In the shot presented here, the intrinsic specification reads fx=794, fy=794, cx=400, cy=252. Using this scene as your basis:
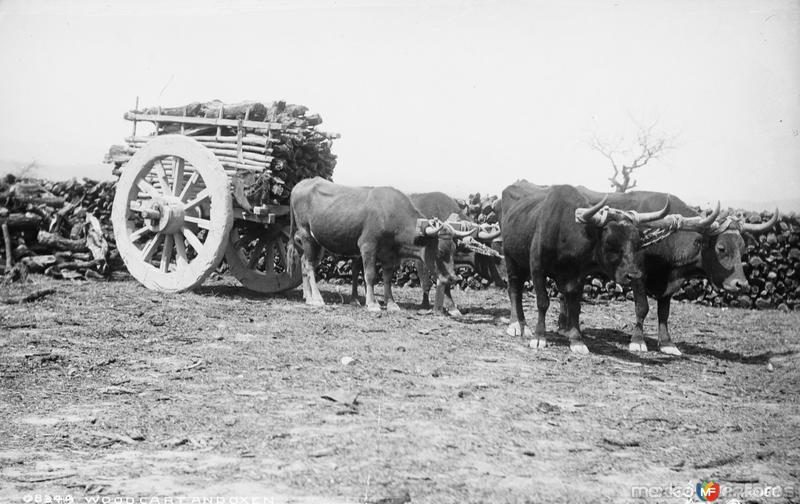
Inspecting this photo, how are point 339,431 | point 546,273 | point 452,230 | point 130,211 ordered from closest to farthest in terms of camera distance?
point 339,431, point 546,273, point 452,230, point 130,211

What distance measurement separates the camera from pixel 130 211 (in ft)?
38.7

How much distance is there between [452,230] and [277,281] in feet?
10.7

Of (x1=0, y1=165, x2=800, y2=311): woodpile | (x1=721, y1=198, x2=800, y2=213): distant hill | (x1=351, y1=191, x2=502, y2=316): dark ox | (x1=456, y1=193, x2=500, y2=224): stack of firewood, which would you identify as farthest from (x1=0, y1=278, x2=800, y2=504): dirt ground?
(x1=456, y1=193, x2=500, y2=224): stack of firewood

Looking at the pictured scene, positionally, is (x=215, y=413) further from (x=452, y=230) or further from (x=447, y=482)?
(x=452, y=230)

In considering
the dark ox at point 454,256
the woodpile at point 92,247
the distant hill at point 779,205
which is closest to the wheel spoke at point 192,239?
the dark ox at point 454,256

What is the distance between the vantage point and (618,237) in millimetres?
8883

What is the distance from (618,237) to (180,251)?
6056 millimetres

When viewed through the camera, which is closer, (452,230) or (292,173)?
(452,230)

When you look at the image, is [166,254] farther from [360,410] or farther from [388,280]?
[360,410]

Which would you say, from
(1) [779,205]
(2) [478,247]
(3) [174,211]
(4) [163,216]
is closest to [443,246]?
(2) [478,247]

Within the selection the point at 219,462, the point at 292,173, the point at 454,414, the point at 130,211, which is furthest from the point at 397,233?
the point at 219,462

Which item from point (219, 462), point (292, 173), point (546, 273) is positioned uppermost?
point (292, 173)

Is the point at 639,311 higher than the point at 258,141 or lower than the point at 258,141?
lower

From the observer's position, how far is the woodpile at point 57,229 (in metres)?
13.4
